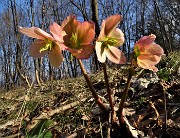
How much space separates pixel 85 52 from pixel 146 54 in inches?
10.1

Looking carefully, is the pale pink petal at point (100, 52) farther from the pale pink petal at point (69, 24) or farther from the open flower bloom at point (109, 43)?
the pale pink petal at point (69, 24)

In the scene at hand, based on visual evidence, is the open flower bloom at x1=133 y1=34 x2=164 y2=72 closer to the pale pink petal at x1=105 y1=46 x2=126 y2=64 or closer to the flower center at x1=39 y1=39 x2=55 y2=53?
the pale pink petal at x1=105 y1=46 x2=126 y2=64

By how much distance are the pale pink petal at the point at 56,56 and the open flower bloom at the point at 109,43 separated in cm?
14

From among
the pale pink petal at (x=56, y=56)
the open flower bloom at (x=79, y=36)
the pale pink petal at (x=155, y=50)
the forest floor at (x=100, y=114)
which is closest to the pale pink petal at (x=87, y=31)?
the open flower bloom at (x=79, y=36)

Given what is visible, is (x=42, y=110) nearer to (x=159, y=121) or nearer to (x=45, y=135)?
(x=45, y=135)

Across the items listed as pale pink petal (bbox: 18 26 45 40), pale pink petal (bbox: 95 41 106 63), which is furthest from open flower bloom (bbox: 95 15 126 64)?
pale pink petal (bbox: 18 26 45 40)

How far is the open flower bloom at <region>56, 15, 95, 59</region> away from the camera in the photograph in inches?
40.9

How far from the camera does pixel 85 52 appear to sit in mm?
1039

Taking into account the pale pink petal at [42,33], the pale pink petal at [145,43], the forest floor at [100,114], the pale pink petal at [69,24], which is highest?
the pale pink petal at [69,24]

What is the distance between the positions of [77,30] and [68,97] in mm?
1278

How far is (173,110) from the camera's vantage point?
1.66 m

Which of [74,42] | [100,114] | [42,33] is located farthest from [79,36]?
[100,114]

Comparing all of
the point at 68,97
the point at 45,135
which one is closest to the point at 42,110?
the point at 68,97

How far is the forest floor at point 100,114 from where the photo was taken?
152 centimetres
